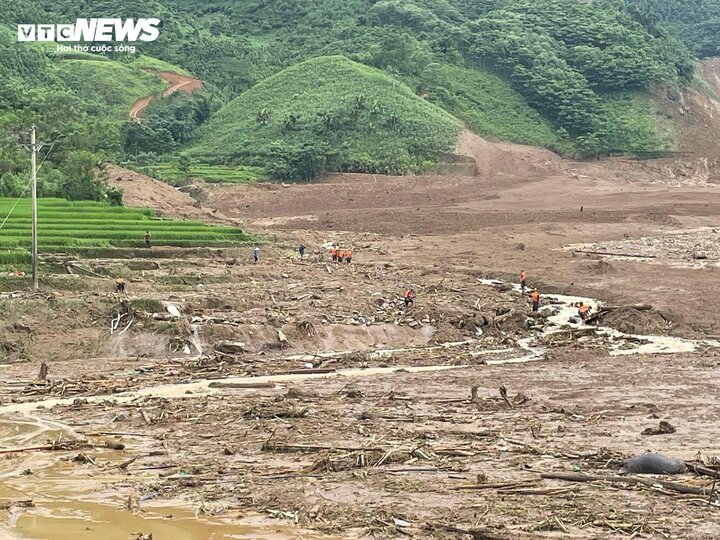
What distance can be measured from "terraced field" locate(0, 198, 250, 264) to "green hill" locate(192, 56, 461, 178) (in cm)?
3843

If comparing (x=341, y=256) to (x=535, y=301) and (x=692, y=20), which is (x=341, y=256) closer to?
(x=535, y=301)

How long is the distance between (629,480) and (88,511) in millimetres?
7153

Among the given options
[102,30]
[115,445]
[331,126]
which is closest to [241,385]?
[115,445]

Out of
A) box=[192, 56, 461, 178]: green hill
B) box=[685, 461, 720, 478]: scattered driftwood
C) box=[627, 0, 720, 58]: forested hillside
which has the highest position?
box=[627, 0, 720, 58]: forested hillside

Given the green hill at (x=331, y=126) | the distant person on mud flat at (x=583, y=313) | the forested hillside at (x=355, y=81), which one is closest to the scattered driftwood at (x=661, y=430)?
the distant person on mud flat at (x=583, y=313)

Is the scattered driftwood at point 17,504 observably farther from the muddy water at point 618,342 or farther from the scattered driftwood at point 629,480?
the muddy water at point 618,342

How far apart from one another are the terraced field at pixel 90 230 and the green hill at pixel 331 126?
126 ft

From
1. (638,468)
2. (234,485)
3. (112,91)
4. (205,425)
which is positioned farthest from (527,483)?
(112,91)

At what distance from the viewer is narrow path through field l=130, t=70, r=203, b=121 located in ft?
358

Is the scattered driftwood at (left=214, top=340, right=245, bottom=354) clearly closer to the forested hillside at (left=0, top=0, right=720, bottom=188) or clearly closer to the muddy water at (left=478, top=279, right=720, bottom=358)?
the muddy water at (left=478, top=279, right=720, bottom=358)

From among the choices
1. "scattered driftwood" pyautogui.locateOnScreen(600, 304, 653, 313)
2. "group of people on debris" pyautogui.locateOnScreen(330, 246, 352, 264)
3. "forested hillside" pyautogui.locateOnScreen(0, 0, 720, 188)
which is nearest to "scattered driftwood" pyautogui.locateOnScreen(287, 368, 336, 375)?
"scattered driftwood" pyautogui.locateOnScreen(600, 304, 653, 313)

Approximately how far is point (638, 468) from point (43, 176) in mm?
48586

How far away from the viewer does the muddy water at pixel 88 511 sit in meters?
13.9

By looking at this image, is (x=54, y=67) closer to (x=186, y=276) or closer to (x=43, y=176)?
(x=43, y=176)
